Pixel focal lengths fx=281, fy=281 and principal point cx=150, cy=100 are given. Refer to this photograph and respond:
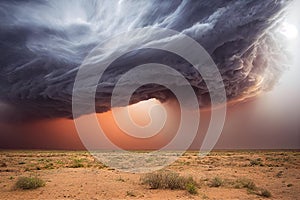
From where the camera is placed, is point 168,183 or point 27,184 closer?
point 27,184

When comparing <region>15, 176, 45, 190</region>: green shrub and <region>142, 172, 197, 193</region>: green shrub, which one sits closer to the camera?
<region>15, 176, 45, 190</region>: green shrub

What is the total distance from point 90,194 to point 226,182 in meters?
9.75

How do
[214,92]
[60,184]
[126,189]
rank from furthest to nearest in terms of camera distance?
[214,92] < [60,184] < [126,189]

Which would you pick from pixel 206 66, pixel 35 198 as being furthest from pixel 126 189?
pixel 206 66

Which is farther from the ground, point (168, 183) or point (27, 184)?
point (27, 184)

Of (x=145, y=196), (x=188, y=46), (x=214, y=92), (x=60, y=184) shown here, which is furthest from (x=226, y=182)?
(x=214, y=92)

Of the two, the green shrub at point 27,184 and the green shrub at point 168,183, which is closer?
the green shrub at point 27,184

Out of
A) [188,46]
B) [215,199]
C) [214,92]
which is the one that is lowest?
[215,199]

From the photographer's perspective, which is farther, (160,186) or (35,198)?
(160,186)

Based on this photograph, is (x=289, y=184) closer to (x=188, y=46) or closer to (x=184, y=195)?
(x=184, y=195)

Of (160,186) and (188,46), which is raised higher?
(188,46)

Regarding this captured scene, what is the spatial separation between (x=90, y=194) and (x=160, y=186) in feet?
14.6

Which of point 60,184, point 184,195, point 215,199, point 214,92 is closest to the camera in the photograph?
point 215,199

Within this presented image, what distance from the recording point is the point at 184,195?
51.0ft
